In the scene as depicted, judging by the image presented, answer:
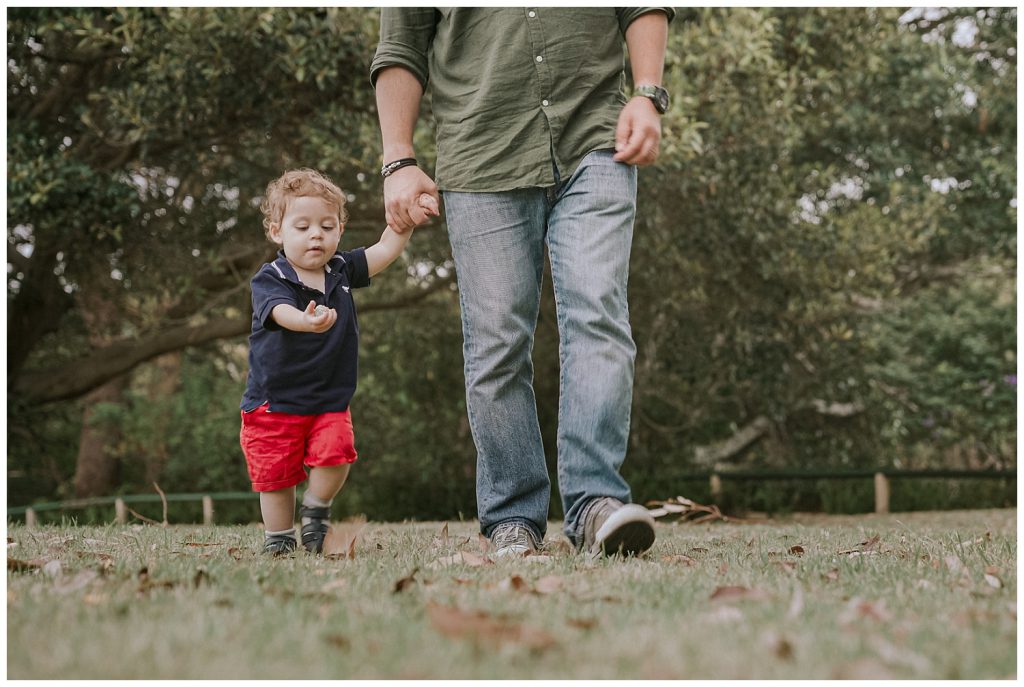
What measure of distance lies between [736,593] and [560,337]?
1.16m

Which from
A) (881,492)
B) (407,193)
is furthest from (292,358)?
(881,492)

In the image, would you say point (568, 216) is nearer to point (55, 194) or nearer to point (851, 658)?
point (851, 658)

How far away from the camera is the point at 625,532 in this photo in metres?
2.63

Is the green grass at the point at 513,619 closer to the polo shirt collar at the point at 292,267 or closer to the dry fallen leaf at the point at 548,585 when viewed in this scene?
the dry fallen leaf at the point at 548,585

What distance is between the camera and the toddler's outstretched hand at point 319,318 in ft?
9.42

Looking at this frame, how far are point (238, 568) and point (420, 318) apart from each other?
10.4 meters

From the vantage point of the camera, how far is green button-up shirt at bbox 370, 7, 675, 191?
3.08m

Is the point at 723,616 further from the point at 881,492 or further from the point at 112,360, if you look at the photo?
the point at 881,492

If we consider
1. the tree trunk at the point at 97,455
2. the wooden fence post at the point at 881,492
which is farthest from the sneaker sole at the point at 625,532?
the tree trunk at the point at 97,455

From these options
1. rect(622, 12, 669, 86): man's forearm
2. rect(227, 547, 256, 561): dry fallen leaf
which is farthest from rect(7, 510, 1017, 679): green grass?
rect(622, 12, 669, 86): man's forearm

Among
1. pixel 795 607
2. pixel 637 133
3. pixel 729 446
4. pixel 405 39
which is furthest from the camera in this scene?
pixel 729 446

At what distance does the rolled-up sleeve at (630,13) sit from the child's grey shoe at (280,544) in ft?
6.35

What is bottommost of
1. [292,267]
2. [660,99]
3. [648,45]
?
[292,267]

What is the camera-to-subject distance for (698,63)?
8.09 m
